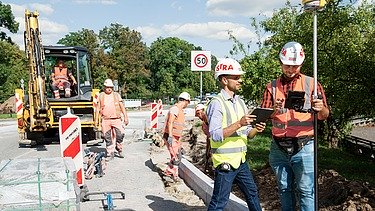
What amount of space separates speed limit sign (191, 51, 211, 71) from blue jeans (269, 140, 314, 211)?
6499 mm

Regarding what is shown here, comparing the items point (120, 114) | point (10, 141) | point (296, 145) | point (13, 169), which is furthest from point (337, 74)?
point (10, 141)

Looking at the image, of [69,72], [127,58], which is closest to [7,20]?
[127,58]

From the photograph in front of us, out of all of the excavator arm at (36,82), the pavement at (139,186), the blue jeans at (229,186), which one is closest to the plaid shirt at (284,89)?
the blue jeans at (229,186)

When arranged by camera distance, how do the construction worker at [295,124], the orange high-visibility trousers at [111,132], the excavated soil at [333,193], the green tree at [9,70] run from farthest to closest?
1. the green tree at [9,70]
2. the orange high-visibility trousers at [111,132]
3. the excavated soil at [333,193]
4. the construction worker at [295,124]

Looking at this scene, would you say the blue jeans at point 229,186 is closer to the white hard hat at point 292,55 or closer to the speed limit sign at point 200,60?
the white hard hat at point 292,55

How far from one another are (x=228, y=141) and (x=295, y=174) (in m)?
0.76

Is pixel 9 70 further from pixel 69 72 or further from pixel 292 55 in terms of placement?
pixel 292 55

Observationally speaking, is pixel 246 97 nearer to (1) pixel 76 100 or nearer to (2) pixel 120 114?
(1) pixel 76 100

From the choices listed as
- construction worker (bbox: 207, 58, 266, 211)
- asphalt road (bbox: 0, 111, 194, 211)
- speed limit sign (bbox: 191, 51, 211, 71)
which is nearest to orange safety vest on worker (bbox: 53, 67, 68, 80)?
asphalt road (bbox: 0, 111, 194, 211)

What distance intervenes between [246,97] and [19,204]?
820 inches

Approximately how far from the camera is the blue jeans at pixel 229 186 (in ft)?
15.5

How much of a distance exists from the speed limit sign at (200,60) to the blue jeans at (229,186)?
254 inches

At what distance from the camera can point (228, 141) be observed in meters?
4.75

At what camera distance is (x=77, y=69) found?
1545cm
